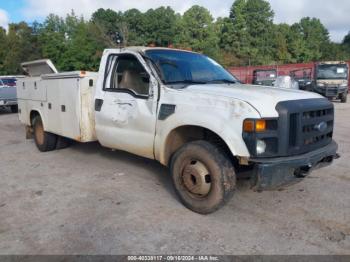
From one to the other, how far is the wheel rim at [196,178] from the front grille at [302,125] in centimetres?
87

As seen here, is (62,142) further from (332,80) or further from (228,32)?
(228,32)

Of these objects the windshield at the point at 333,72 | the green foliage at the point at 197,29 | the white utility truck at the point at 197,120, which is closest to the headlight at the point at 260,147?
the white utility truck at the point at 197,120

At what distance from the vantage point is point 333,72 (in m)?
19.8

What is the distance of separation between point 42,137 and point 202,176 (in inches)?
177

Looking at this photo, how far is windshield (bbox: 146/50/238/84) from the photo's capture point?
4.62m

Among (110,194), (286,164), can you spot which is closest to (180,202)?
(110,194)

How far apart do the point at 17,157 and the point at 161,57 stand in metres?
3.99

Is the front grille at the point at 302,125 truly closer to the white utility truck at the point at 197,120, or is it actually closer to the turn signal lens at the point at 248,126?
the white utility truck at the point at 197,120

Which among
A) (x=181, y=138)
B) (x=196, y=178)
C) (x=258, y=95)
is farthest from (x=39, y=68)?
(x=258, y=95)

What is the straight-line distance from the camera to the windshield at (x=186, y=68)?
15.2 ft

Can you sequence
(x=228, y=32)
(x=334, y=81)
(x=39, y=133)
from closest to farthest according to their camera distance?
(x=39, y=133) → (x=334, y=81) → (x=228, y=32)

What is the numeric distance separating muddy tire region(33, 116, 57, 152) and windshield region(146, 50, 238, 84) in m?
3.40

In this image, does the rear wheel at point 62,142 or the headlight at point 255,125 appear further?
the rear wheel at point 62,142

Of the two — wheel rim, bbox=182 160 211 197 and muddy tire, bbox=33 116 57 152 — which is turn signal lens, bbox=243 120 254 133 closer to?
wheel rim, bbox=182 160 211 197
